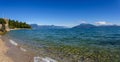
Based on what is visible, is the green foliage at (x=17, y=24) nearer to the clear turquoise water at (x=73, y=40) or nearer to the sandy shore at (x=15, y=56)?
the clear turquoise water at (x=73, y=40)

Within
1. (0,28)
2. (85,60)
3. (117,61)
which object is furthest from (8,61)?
(0,28)

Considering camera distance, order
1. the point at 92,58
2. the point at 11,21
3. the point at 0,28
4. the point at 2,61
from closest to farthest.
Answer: the point at 2,61 → the point at 92,58 → the point at 0,28 → the point at 11,21

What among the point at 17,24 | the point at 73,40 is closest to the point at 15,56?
the point at 73,40

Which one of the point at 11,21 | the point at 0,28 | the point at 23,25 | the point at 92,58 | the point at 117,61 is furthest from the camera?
the point at 23,25

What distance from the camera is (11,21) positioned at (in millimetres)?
161125

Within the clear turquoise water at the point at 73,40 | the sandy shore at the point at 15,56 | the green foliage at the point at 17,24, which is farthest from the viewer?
the green foliage at the point at 17,24

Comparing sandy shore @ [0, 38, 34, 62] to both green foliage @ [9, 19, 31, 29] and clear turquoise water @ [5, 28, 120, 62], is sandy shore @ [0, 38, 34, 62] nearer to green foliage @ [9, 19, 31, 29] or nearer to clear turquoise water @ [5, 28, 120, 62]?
clear turquoise water @ [5, 28, 120, 62]

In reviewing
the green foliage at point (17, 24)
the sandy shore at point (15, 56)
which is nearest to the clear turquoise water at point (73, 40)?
the sandy shore at point (15, 56)

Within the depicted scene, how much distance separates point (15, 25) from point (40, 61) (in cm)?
15756

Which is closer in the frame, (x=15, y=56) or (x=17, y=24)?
(x=15, y=56)

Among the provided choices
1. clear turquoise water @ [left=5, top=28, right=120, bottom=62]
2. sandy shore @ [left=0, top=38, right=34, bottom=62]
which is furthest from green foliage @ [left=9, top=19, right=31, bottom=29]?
sandy shore @ [left=0, top=38, right=34, bottom=62]

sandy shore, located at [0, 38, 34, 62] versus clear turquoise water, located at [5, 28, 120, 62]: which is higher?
sandy shore, located at [0, 38, 34, 62]

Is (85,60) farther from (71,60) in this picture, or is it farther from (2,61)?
(2,61)

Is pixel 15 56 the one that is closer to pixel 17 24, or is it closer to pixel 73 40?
pixel 73 40
